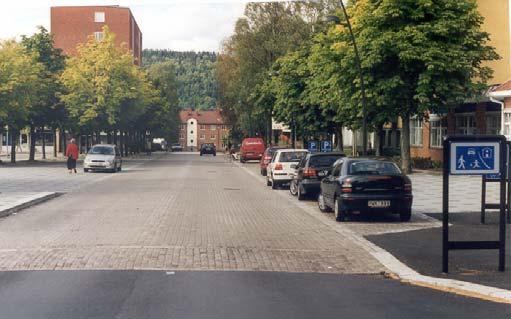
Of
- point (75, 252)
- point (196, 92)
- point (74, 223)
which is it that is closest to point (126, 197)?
point (74, 223)

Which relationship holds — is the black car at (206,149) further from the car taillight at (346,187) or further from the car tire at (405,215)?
the car taillight at (346,187)

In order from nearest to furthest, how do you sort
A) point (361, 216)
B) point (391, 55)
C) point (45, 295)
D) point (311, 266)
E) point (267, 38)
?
point (45, 295), point (311, 266), point (361, 216), point (391, 55), point (267, 38)

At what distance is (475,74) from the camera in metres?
38.7

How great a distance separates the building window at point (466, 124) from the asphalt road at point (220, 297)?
127 ft

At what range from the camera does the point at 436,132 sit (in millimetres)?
52844

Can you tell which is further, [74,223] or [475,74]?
[475,74]

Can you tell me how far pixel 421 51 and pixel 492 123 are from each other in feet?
36.6

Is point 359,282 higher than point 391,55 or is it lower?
lower

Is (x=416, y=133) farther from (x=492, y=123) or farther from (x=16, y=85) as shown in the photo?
(x=16, y=85)

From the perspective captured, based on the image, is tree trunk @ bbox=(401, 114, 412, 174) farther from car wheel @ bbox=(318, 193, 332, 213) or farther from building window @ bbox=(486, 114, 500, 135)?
car wheel @ bbox=(318, 193, 332, 213)

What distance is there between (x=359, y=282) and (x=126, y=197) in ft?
52.7

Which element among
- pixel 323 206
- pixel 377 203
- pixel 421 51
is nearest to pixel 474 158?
pixel 377 203

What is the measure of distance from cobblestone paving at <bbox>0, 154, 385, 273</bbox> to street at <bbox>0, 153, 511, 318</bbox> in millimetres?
23

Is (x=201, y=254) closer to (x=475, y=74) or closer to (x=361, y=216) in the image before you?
(x=361, y=216)
